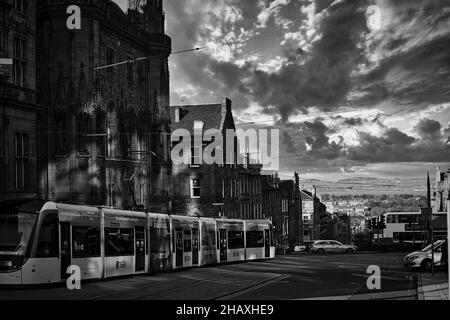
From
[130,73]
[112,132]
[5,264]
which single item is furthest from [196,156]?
[5,264]

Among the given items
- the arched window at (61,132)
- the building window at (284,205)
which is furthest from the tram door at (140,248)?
the building window at (284,205)

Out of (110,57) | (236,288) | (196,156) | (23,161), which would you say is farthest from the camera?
(196,156)

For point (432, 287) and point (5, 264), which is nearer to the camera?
point (5, 264)

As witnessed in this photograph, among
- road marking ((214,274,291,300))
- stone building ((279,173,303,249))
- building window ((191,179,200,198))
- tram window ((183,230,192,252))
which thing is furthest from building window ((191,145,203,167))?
road marking ((214,274,291,300))

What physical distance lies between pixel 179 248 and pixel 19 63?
1336 cm

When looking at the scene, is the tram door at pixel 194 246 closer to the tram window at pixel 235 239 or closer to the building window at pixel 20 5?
the tram window at pixel 235 239

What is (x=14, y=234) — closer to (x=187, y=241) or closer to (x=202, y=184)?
(x=187, y=241)

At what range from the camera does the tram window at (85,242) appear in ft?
89.0

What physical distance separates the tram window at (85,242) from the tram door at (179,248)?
32.4ft

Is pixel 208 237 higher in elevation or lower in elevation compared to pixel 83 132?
lower

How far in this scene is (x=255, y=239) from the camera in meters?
52.4

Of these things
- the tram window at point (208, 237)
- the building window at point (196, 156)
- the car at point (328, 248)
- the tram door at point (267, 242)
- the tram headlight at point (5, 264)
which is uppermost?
the building window at point (196, 156)
